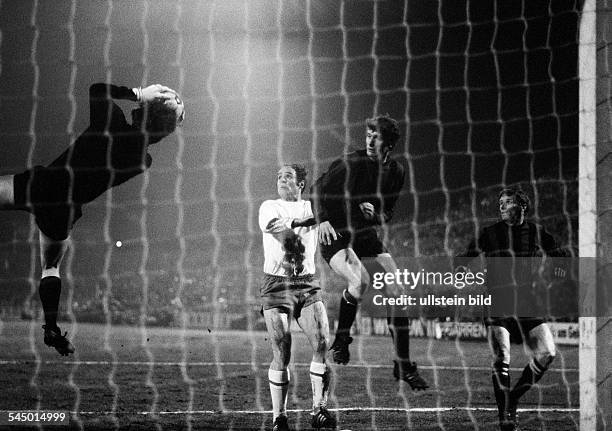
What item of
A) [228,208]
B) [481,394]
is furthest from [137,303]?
[481,394]

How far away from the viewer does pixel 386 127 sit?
427 centimetres

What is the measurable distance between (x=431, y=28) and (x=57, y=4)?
2695 millimetres

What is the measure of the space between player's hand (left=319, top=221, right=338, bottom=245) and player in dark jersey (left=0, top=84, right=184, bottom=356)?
124cm

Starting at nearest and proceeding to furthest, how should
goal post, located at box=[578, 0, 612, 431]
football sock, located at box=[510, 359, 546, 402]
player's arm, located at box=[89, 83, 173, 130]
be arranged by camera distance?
goal post, located at box=[578, 0, 612, 431], player's arm, located at box=[89, 83, 173, 130], football sock, located at box=[510, 359, 546, 402]

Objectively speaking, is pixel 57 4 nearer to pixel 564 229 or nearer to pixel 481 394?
pixel 481 394

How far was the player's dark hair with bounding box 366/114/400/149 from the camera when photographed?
4.25 metres

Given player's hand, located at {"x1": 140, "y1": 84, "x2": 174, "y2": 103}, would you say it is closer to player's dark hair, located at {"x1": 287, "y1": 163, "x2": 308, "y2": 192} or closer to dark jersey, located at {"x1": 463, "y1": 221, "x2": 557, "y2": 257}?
player's dark hair, located at {"x1": 287, "y1": 163, "x2": 308, "y2": 192}

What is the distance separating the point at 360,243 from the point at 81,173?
1.76 meters

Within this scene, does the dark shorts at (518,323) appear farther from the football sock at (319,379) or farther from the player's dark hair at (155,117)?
the player's dark hair at (155,117)

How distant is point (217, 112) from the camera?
531cm

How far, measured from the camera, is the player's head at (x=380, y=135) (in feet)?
13.9

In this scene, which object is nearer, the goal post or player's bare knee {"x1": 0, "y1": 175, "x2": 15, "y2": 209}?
the goal post

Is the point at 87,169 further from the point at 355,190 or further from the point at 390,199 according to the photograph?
the point at 390,199

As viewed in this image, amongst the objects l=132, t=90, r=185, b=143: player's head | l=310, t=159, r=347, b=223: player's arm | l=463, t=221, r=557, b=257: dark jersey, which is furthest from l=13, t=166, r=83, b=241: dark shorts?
l=463, t=221, r=557, b=257: dark jersey
